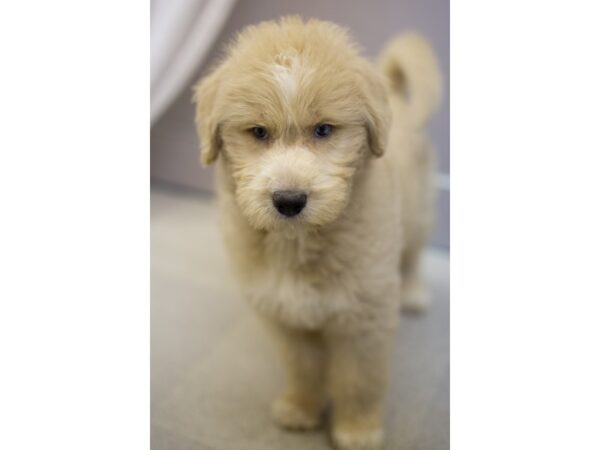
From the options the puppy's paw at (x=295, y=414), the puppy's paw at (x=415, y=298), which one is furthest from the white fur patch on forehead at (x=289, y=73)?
the puppy's paw at (x=415, y=298)

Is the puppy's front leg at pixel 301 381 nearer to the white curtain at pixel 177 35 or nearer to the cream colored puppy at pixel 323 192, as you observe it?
the cream colored puppy at pixel 323 192

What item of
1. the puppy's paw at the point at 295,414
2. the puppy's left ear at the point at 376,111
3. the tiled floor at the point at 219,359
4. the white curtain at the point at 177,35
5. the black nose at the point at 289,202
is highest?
the white curtain at the point at 177,35

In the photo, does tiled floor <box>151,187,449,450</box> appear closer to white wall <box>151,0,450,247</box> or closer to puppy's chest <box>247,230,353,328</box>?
white wall <box>151,0,450,247</box>

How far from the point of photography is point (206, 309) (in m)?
1.85

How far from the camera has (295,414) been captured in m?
1.63

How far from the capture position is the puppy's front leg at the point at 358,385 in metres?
1.51

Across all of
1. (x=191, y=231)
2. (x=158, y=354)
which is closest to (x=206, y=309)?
(x=158, y=354)

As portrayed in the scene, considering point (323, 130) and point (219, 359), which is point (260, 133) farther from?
point (219, 359)

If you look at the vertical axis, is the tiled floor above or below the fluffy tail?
below

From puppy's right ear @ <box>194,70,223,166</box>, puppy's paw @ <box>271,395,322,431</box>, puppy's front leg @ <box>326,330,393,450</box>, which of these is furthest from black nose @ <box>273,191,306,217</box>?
puppy's paw @ <box>271,395,322,431</box>

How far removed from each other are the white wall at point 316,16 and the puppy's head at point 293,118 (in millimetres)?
37

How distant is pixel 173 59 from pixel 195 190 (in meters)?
0.34

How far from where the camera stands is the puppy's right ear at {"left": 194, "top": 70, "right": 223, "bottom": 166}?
1224 millimetres
